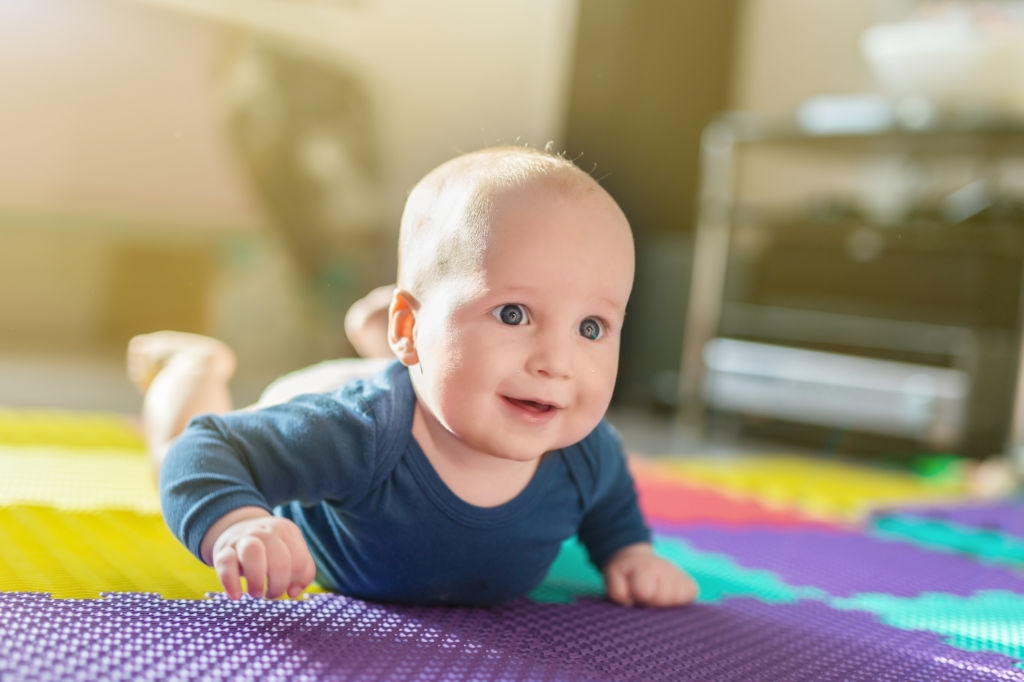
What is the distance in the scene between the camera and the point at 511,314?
25.3 inches

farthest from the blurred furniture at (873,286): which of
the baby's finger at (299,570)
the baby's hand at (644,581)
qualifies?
the baby's finger at (299,570)

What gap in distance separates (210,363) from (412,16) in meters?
1.74

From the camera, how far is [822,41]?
2.76 m

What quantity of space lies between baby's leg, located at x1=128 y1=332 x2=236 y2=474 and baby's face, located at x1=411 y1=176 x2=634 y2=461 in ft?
1.08

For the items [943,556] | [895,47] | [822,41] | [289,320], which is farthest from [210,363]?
[822,41]

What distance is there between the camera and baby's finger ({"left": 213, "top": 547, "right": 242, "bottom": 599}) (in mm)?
565

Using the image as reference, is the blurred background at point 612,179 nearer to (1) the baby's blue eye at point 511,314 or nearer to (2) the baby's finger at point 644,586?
(2) the baby's finger at point 644,586

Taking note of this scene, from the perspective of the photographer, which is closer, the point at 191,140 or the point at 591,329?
the point at 591,329

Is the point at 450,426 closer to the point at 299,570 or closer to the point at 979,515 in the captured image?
the point at 299,570

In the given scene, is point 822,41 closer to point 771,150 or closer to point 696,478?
point 771,150

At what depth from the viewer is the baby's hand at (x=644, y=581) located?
0.81 metres

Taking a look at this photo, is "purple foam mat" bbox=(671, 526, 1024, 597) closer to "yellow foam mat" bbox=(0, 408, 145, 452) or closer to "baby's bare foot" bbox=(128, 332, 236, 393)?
"baby's bare foot" bbox=(128, 332, 236, 393)

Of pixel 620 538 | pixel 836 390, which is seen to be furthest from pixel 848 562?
pixel 836 390

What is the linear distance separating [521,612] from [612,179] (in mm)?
1626
